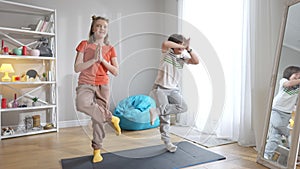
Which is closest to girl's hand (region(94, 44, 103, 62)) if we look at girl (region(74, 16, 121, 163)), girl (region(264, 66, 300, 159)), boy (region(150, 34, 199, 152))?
girl (region(74, 16, 121, 163))

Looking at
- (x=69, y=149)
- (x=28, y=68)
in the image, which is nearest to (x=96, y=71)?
→ (x=69, y=149)

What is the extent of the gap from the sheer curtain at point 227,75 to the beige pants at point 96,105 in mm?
682

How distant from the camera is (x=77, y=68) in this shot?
172 cm

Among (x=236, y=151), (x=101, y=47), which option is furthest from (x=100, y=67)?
(x=236, y=151)

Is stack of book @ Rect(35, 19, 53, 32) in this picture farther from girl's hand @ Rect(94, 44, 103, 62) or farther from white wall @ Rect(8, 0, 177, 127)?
girl's hand @ Rect(94, 44, 103, 62)

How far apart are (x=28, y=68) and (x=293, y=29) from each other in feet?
9.66

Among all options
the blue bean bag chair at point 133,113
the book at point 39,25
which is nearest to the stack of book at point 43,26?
the book at point 39,25

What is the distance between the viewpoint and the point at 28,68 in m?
3.00

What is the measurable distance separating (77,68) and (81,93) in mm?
187

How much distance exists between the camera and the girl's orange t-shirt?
67.6 inches

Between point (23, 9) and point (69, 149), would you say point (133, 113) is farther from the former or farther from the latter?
point (23, 9)

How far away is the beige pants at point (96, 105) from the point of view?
5.66ft

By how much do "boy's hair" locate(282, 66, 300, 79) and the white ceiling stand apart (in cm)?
15

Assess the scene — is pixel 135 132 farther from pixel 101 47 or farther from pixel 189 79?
pixel 101 47
